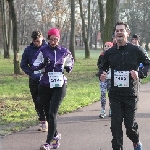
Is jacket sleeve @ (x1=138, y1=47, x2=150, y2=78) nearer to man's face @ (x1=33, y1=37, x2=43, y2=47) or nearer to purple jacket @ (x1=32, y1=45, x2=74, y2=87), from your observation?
purple jacket @ (x1=32, y1=45, x2=74, y2=87)

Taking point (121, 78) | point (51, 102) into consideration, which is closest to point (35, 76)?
point (51, 102)

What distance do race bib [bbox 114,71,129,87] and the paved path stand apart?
59.6 inches

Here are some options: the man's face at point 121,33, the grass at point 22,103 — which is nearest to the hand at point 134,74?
the man's face at point 121,33

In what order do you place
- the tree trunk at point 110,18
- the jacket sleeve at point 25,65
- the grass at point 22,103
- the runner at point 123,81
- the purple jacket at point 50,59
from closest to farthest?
the runner at point 123,81, the purple jacket at point 50,59, the jacket sleeve at point 25,65, the grass at point 22,103, the tree trunk at point 110,18

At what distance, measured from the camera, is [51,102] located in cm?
659

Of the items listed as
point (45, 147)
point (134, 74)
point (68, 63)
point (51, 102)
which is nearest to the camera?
point (134, 74)

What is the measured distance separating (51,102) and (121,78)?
1486 mm

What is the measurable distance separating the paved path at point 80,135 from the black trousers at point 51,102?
41cm

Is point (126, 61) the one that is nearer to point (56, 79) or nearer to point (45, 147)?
point (56, 79)

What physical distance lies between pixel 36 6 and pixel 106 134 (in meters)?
79.0

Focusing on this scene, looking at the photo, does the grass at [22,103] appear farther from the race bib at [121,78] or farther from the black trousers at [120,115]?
the race bib at [121,78]

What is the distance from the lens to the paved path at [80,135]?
22.6 feet

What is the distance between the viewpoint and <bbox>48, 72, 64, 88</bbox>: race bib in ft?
21.8

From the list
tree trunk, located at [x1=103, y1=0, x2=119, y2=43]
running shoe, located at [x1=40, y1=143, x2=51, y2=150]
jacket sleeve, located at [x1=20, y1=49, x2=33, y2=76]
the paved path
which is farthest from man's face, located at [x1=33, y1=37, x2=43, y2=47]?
tree trunk, located at [x1=103, y1=0, x2=119, y2=43]
